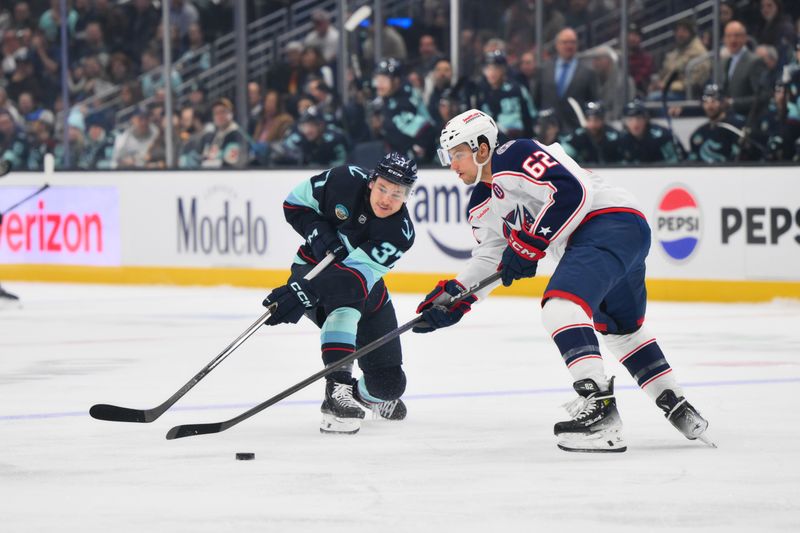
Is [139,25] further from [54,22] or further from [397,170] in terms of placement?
[397,170]

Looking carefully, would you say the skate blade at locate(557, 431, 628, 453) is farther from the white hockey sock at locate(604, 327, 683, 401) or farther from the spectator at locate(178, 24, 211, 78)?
the spectator at locate(178, 24, 211, 78)

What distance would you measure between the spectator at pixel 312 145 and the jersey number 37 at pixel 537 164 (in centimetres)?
678

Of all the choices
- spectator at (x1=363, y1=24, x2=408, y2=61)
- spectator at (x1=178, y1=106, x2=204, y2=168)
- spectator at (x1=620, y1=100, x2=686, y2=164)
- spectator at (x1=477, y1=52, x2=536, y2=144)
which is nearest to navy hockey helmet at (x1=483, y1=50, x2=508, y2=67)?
spectator at (x1=477, y1=52, x2=536, y2=144)

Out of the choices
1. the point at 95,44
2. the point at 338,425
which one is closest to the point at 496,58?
the point at 95,44

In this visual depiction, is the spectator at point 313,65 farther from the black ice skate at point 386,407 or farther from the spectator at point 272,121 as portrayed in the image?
the black ice skate at point 386,407

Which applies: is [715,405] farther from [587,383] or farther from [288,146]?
[288,146]

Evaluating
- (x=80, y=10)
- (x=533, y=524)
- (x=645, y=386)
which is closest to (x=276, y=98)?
(x=80, y=10)

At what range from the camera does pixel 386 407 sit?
17.4 ft

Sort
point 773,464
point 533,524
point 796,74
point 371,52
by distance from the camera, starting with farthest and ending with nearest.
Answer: point 371,52 < point 796,74 < point 773,464 < point 533,524

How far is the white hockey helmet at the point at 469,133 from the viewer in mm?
4621

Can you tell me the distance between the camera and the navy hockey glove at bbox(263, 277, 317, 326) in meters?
4.98

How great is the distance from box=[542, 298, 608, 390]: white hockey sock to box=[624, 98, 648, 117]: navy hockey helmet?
18.7 ft

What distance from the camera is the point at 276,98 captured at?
38.9 feet

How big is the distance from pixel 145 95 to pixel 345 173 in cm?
750
